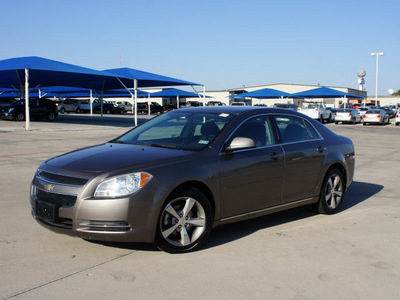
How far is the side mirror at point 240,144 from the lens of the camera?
4.91 metres

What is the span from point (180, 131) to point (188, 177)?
1313 mm

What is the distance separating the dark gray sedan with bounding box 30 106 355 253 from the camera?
4.23 metres

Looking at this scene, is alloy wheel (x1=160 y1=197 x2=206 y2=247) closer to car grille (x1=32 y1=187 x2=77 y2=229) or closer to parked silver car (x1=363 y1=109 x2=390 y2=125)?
car grille (x1=32 y1=187 x2=77 y2=229)

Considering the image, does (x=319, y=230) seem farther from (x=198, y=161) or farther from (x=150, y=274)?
(x=150, y=274)

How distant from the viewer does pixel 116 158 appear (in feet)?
15.3

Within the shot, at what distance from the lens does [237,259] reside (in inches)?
175

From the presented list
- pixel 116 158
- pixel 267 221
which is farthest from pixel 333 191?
pixel 116 158

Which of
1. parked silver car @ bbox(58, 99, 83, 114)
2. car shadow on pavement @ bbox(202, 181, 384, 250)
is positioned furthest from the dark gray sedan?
parked silver car @ bbox(58, 99, 83, 114)

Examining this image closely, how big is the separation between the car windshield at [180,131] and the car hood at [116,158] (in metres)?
0.27

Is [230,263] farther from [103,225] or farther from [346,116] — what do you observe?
[346,116]

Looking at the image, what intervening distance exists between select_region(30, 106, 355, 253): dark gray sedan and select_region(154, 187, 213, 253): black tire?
0.01m

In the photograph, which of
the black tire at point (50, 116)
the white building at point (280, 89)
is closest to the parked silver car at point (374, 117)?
the black tire at point (50, 116)

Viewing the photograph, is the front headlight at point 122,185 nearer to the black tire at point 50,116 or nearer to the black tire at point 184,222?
the black tire at point 184,222

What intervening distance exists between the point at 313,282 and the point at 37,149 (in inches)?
492
